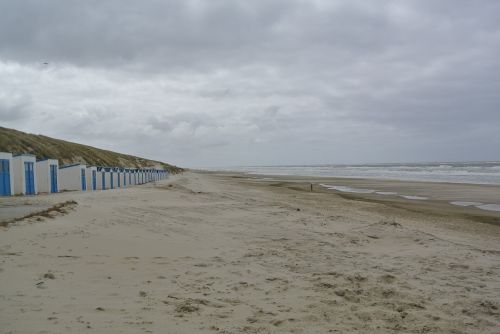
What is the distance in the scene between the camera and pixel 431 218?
15.9 metres

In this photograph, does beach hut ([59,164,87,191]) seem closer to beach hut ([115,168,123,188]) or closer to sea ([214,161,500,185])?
beach hut ([115,168,123,188])

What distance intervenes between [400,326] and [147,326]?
2814 millimetres

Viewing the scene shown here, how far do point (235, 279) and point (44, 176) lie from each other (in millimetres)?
20628

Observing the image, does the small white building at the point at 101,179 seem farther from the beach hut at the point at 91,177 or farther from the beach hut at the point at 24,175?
the beach hut at the point at 24,175

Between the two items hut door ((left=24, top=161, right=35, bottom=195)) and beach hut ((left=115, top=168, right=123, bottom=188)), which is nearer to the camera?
hut door ((left=24, top=161, right=35, bottom=195))

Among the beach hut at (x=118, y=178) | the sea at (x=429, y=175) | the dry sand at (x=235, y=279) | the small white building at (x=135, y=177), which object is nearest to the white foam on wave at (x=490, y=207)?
the sea at (x=429, y=175)

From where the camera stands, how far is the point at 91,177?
92.8 feet

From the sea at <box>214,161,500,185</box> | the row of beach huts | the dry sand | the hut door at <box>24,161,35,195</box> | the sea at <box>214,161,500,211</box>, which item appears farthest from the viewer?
the sea at <box>214,161,500,185</box>

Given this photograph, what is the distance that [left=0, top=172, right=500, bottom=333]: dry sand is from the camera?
450 cm

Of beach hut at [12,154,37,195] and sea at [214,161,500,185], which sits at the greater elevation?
beach hut at [12,154,37,195]

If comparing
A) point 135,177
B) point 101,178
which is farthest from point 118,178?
point 135,177

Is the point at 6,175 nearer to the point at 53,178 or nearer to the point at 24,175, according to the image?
the point at 24,175

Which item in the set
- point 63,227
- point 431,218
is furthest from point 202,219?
point 431,218

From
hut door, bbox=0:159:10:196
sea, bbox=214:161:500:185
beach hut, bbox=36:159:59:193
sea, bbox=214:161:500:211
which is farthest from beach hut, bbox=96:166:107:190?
sea, bbox=214:161:500:185
